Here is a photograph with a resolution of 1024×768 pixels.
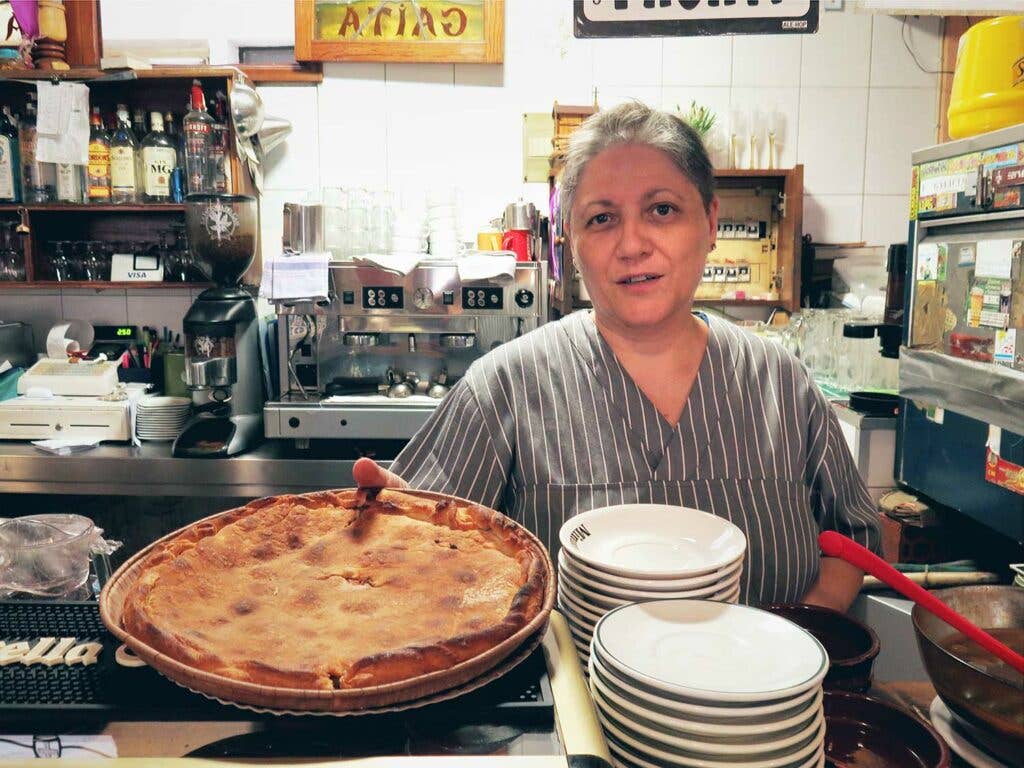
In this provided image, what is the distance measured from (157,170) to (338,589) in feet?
10.2

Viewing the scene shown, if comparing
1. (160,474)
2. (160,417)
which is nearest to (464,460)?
(160,474)

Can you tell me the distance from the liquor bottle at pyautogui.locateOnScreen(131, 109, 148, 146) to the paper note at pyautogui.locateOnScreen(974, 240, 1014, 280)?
342cm

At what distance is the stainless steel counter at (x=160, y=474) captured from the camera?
2926 millimetres

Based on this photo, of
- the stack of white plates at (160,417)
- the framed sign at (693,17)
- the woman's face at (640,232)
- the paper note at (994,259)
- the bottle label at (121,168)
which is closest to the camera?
the woman's face at (640,232)

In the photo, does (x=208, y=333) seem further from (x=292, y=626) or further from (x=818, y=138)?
(x=818, y=138)

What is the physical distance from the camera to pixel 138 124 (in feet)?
11.3

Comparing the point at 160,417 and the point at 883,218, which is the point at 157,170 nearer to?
the point at 160,417

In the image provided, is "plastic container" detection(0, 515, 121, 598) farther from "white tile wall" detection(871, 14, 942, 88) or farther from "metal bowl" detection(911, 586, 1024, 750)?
"white tile wall" detection(871, 14, 942, 88)

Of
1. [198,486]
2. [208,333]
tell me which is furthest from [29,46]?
[198,486]

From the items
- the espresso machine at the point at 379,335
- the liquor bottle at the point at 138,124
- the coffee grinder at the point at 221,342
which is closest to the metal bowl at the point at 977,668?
the espresso machine at the point at 379,335

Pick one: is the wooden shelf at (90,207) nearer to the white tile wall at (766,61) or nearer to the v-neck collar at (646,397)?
the v-neck collar at (646,397)

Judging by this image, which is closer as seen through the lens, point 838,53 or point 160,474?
point 160,474

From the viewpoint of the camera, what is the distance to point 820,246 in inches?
145

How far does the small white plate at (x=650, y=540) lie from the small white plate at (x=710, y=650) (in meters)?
0.08
